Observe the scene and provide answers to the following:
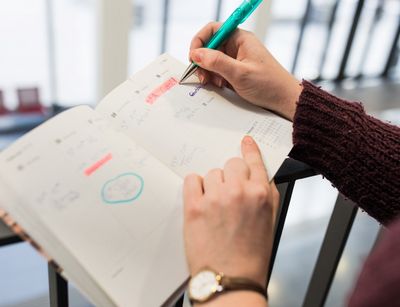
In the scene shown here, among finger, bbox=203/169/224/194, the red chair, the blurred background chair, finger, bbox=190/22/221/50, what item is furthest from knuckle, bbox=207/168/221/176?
the red chair

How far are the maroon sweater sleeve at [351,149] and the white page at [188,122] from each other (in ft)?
0.12

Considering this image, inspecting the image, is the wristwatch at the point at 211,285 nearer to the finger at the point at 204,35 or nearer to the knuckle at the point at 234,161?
the knuckle at the point at 234,161

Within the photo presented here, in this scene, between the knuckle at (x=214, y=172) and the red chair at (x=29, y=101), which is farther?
the red chair at (x=29, y=101)

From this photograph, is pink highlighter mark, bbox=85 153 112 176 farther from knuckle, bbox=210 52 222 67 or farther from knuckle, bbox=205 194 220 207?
knuckle, bbox=210 52 222 67

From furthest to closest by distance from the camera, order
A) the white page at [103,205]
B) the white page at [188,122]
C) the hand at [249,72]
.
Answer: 1. the hand at [249,72]
2. the white page at [188,122]
3. the white page at [103,205]

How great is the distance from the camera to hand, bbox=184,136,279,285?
0.44 metres

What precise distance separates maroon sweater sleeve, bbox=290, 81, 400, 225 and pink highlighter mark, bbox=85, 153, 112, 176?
26 cm

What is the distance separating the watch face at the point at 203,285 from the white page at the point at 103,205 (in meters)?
0.02

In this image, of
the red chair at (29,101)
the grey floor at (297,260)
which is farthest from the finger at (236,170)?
the red chair at (29,101)

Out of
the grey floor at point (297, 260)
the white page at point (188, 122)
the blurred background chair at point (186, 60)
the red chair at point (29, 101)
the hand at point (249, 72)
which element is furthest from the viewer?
the red chair at point (29, 101)

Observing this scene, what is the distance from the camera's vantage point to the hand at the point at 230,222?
0.44 metres

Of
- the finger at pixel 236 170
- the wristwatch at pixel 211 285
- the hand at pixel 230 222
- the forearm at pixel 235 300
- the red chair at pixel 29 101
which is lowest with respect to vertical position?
the red chair at pixel 29 101

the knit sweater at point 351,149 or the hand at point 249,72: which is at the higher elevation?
the hand at point 249,72

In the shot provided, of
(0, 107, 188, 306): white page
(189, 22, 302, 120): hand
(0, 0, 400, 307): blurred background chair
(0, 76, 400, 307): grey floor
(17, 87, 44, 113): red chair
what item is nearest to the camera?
(0, 107, 188, 306): white page
